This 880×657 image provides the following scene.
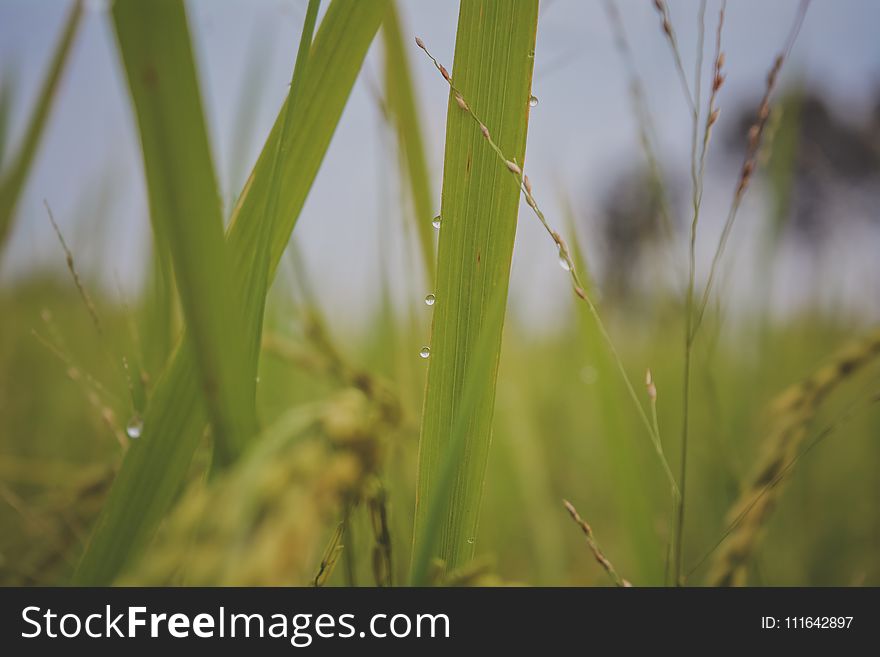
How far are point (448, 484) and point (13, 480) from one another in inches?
41.4

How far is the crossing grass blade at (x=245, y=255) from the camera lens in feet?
1.02

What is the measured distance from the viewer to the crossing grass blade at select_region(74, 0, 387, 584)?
1.02ft

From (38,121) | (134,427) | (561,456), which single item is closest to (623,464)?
(134,427)

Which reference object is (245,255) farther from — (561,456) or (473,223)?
(561,456)

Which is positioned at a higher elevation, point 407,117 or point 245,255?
point 407,117

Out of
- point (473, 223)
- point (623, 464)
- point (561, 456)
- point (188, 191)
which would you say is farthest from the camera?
point (561, 456)

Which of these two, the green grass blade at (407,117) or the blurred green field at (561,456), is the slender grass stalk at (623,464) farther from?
the green grass blade at (407,117)

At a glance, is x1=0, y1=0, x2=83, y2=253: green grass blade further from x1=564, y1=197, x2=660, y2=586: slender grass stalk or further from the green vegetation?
x1=564, y1=197, x2=660, y2=586: slender grass stalk

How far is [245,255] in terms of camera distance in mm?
327

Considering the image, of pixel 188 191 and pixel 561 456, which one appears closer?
pixel 188 191

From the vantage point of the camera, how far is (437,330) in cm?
34

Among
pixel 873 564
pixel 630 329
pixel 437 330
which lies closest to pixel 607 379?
pixel 437 330

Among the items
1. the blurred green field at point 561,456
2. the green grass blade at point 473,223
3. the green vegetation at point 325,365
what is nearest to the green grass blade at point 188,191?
the green vegetation at point 325,365

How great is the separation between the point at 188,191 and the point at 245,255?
9 cm
